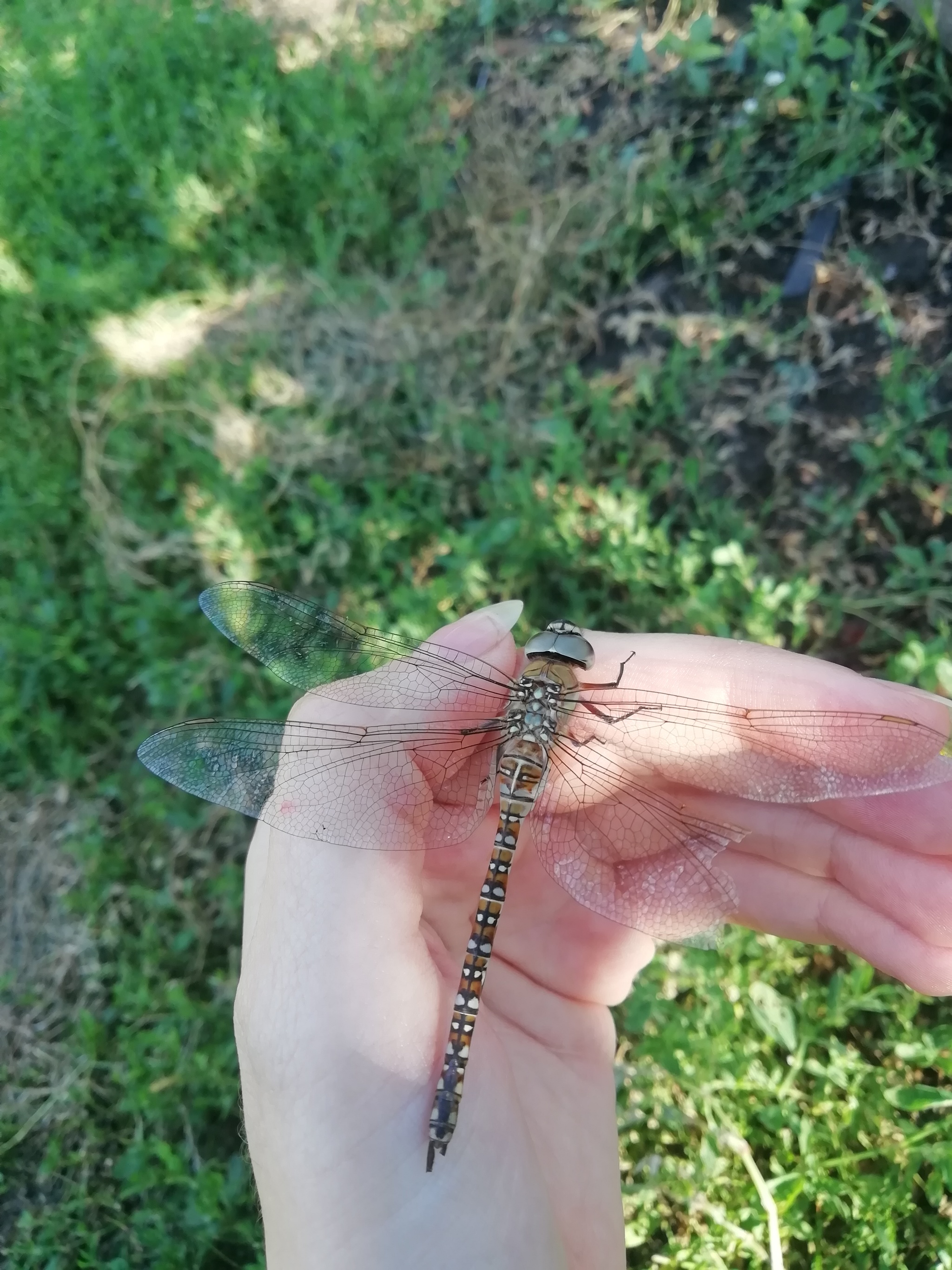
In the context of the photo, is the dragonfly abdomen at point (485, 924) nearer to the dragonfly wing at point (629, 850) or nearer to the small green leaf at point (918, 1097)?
the dragonfly wing at point (629, 850)

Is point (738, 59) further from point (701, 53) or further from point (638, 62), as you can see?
point (638, 62)

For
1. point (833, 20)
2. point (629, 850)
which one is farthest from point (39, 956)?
point (833, 20)

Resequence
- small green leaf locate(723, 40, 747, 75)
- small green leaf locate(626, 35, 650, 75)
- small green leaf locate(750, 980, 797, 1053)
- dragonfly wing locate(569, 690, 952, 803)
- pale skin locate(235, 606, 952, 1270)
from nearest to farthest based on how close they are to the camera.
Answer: pale skin locate(235, 606, 952, 1270) → dragonfly wing locate(569, 690, 952, 803) → small green leaf locate(750, 980, 797, 1053) → small green leaf locate(723, 40, 747, 75) → small green leaf locate(626, 35, 650, 75)

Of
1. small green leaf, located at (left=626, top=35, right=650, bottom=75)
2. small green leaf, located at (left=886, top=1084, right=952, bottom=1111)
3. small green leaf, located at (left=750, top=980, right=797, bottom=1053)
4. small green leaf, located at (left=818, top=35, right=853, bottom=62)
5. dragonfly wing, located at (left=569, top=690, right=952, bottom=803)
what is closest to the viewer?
dragonfly wing, located at (left=569, top=690, right=952, bottom=803)

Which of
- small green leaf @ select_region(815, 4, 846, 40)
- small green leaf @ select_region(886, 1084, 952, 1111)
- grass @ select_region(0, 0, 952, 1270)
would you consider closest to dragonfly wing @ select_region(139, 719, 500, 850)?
grass @ select_region(0, 0, 952, 1270)

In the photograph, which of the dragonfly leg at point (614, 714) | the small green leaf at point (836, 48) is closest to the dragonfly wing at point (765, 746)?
the dragonfly leg at point (614, 714)

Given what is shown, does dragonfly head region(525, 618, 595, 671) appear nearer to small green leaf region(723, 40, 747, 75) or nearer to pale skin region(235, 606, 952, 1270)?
pale skin region(235, 606, 952, 1270)
